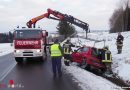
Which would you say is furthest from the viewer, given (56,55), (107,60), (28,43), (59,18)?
(59,18)

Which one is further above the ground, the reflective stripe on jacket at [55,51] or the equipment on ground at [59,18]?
the equipment on ground at [59,18]

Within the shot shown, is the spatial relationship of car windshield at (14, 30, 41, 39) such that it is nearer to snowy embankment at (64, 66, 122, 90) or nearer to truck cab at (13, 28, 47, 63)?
truck cab at (13, 28, 47, 63)

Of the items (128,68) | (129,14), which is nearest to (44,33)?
(128,68)

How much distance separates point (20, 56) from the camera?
80.6 feet

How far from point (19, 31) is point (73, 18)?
1498 cm

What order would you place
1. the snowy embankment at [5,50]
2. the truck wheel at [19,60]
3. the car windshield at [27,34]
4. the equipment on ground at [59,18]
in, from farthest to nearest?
the snowy embankment at [5,50] → the equipment on ground at [59,18] → the truck wheel at [19,60] → the car windshield at [27,34]

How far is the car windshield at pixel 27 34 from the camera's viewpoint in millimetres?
24748

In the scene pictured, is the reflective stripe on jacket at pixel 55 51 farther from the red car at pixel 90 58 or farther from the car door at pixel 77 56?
the car door at pixel 77 56

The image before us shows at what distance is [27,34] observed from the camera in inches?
979

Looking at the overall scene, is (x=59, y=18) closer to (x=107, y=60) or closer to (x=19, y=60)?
(x=19, y=60)

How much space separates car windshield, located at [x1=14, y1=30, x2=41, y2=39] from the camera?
2475 cm

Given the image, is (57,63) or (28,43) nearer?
(57,63)

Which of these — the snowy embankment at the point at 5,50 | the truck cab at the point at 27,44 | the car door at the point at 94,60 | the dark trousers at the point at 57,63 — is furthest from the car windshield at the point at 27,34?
the snowy embankment at the point at 5,50

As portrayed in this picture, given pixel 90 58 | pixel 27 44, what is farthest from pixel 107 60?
pixel 27 44
